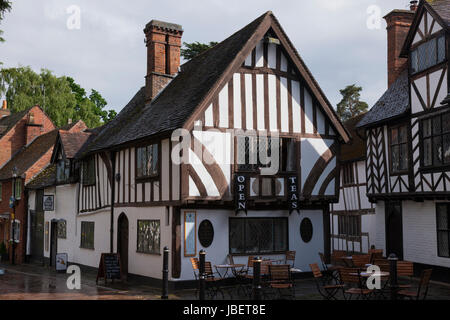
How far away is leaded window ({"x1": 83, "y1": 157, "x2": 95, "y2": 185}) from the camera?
21644 millimetres

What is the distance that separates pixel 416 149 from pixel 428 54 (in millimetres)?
3133

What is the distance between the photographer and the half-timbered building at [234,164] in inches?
616

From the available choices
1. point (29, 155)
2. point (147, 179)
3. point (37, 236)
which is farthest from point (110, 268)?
point (29, 155)

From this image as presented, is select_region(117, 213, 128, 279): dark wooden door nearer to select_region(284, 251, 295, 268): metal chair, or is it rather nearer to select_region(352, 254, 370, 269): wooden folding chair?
select_region(284, 251, 295, 268): metal chair

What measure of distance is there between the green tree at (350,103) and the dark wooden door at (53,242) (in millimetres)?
34426

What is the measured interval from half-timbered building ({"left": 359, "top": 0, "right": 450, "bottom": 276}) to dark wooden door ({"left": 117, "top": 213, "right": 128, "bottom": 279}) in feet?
30.2

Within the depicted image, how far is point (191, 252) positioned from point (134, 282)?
3.14 meters

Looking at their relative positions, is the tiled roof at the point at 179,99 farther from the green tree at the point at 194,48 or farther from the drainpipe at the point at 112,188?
→ the green tree at the point at 194,48

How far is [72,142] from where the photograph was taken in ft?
78.8

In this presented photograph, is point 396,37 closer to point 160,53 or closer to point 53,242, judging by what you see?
point 160,53

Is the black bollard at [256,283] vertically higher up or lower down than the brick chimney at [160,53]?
lower down

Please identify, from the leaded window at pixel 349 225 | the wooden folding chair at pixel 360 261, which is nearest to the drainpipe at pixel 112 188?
the wooden folding chair at pixel 360 261
